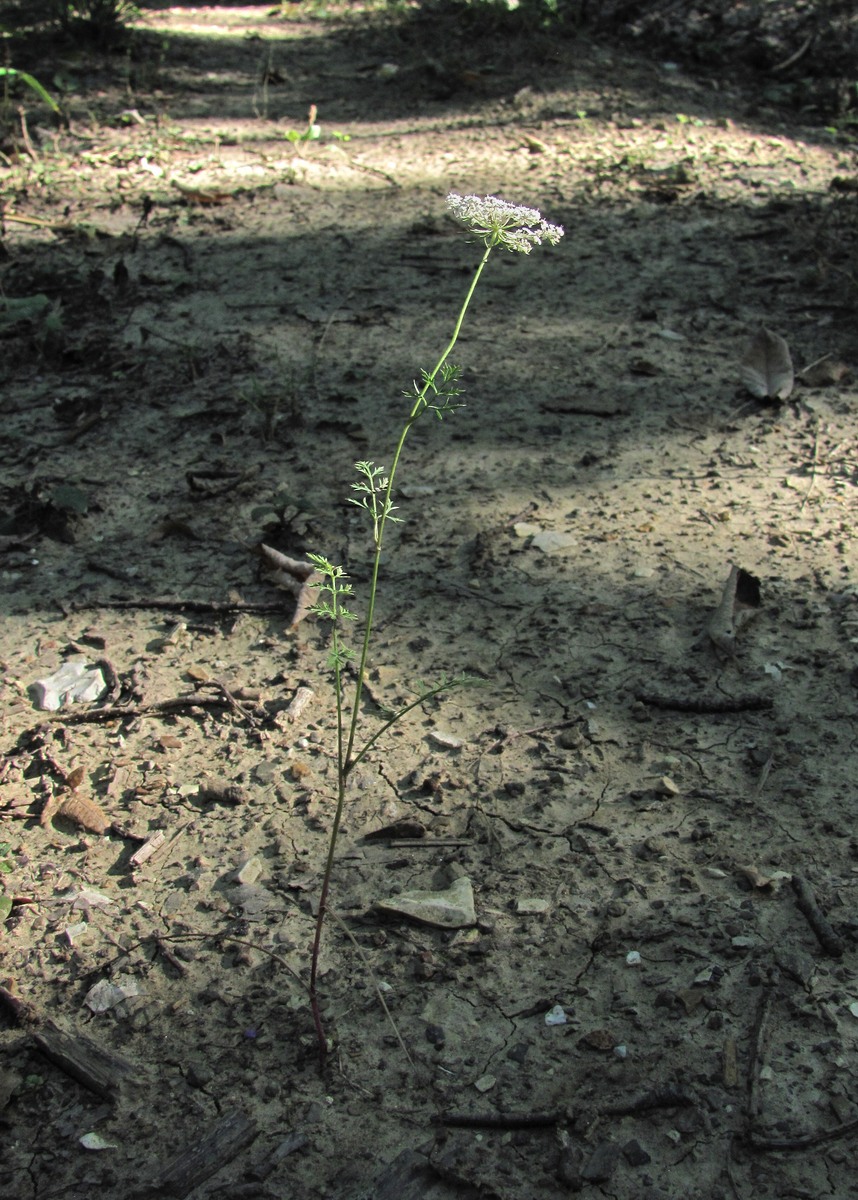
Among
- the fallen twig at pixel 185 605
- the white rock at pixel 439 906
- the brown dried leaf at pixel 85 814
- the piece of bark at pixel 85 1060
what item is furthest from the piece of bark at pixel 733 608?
the piece of bark at pixel 85 1060

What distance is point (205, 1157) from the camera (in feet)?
5.61

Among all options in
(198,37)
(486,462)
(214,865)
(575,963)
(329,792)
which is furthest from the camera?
(198,37)

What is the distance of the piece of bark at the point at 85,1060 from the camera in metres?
1.82

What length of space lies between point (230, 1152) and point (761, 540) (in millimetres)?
2230

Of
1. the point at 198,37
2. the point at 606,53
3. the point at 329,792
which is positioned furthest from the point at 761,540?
the point at 198,37

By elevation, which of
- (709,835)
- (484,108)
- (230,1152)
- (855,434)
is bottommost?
(230,1152)

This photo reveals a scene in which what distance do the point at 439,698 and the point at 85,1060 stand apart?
120 cm

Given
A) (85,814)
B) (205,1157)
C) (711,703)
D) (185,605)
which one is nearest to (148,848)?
(85,814)

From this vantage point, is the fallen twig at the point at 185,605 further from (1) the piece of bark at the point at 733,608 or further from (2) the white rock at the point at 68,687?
(1) the piece of bark at the point at 733,608

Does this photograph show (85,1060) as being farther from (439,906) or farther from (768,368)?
(768,368)

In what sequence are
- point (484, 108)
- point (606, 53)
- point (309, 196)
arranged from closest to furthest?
1. point (309, 196)
2. point (484, 108)
3. point (606, 53)

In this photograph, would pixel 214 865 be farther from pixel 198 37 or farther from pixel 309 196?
pixel 198 37

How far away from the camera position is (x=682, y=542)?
10.4 feet

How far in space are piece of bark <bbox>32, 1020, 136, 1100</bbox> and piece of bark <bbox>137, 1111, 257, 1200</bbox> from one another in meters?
0.18
